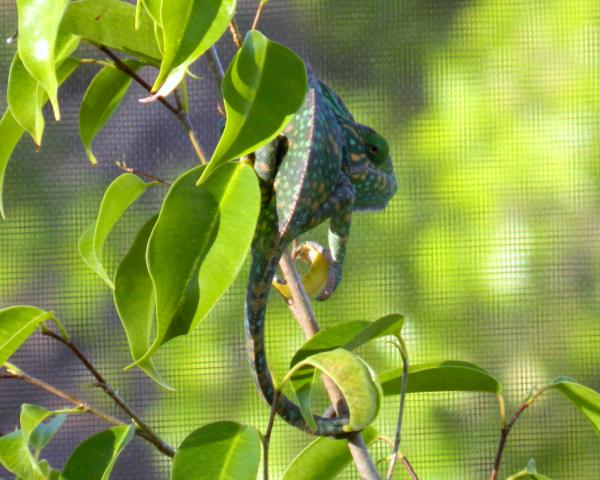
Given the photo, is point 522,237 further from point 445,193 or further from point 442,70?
point 442,70

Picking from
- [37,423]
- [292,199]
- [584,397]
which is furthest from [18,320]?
[584,397]

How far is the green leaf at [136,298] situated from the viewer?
1.23 feet

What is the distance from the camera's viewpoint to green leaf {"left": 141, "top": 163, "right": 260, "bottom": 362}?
0.32 meters

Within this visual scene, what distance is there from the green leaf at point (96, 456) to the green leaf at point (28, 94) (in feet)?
0.49

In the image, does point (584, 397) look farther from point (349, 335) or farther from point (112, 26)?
point (112, 26)

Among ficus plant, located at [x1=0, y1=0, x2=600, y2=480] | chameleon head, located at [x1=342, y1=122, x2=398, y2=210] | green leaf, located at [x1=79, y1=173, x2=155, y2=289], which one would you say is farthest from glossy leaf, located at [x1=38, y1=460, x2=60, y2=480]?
chameleon head, located at [x1=342, y1=122, x2=398, y2=210]

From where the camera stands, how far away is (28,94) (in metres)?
0.37

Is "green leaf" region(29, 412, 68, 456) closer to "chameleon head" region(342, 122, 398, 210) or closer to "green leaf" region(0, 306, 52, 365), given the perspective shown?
"green leaf" region(0, 306, 52, 365)

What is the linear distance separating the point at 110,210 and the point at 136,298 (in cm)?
9

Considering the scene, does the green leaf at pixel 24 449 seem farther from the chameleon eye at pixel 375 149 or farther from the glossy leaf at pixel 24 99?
the chameleon eye at pixel 375 149

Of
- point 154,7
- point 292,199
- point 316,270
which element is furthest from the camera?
point 316,270

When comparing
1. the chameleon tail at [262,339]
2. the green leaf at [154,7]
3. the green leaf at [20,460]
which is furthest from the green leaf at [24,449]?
the green leaf at [154,7]

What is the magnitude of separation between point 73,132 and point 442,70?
1.87 ft

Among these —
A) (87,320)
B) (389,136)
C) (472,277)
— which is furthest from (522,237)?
(87,320)
